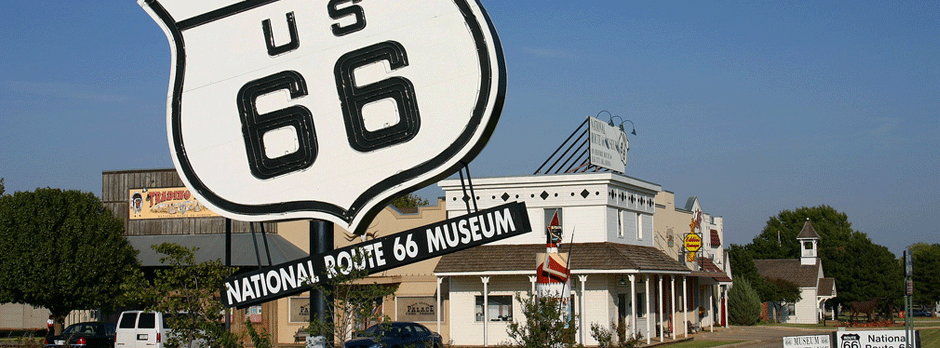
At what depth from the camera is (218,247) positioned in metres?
41.8

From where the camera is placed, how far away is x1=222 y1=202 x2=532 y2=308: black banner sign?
539 inches

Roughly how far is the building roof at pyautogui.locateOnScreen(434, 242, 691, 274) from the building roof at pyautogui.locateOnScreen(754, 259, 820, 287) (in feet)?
124

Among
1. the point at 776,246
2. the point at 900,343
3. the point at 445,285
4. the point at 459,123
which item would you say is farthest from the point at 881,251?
the point at 459,123

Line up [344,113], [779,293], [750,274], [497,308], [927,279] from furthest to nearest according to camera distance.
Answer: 1. [927,279]
2. [779,293]
3. [750,274]
4. [497,308]
5. [344,113]

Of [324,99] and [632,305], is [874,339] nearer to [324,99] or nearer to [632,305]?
[324,99]

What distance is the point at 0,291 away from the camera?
38281mm

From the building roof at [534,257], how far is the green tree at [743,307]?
860 inches

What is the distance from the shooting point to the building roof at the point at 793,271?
2886 inches

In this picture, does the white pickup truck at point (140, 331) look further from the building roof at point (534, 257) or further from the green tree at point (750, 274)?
the green tree at point (750, 274)

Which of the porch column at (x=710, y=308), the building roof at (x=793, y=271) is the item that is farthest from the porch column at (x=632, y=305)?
the building roof at (x=793, y=271)

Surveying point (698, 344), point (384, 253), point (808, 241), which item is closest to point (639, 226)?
point (698, 344)

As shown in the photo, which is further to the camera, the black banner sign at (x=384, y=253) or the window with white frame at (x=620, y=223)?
the window with white frame at (x=620, y=223)

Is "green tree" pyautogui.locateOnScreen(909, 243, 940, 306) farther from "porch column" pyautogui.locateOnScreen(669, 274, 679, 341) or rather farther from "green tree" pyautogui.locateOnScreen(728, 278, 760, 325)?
"porch column" pyautogui.locateOnScreen(669, 274, 679, 341)

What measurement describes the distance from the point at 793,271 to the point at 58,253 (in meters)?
55.6
